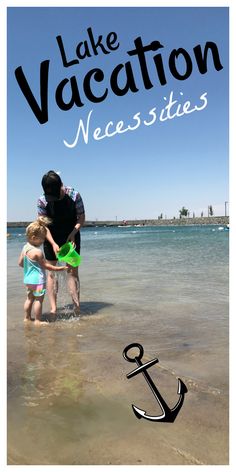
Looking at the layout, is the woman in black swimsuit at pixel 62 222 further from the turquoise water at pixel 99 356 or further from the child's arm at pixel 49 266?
the turquoise water at pixel 99 356

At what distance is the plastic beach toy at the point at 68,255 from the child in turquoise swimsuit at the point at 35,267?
131 millimetres

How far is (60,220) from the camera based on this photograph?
199 inches

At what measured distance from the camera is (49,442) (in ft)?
6.93

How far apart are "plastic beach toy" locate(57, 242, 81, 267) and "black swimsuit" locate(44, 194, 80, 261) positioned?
0.80 feet

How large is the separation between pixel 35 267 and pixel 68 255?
45 centimetres

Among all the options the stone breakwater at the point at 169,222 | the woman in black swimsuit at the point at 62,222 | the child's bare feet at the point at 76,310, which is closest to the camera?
the woman in black swimsuit at the point at 62,222

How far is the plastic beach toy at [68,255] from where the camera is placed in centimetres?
485

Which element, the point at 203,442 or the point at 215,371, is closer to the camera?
the point at 203,442

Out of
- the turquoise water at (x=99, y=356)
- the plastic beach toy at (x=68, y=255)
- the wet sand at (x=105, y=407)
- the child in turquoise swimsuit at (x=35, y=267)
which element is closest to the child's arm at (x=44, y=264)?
the child in turquoise swimsuit at (x=35, y=267)

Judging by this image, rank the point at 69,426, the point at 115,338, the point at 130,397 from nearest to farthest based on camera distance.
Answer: the point at 69,426 < the point at 130,397 < the point at 115,338

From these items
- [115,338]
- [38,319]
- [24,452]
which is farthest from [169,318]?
[24,452]

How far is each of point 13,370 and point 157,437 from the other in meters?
1.46

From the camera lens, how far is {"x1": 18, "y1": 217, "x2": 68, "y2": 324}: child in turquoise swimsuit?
15.6 feet
